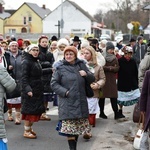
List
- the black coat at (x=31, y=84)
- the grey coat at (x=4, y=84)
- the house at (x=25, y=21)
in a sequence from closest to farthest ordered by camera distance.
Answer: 1. the grey coat at (x=4, y=84)
2. the black coat at (x=31, y=84)
3. the house at (x=25, y=21)

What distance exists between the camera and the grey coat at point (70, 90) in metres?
6.72

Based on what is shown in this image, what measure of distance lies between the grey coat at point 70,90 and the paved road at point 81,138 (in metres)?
1.15

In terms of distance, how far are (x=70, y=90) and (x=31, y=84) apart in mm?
1611

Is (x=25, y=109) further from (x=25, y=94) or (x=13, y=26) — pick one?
(x=13, y=26)

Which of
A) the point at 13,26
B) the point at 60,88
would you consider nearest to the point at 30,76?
the point at 60,88

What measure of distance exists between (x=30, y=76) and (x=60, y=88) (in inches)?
61.5

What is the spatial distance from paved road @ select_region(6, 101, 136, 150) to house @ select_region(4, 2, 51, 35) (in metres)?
82.2

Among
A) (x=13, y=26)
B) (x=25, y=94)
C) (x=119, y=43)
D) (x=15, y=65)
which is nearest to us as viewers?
(x=25, y=94)

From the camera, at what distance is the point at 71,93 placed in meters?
6.73

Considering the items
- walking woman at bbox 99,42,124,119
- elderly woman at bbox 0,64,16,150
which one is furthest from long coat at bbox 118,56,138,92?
elderly woman at bbox 0,64,16,150

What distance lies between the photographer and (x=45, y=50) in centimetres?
984

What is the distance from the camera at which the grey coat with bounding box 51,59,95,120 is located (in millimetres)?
6723

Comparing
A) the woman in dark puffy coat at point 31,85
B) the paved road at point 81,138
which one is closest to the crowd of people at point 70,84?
the woman in dark puffy coat at point 31,85

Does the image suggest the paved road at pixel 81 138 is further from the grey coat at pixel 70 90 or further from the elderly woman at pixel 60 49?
the elderly woman at pixel 60 49
